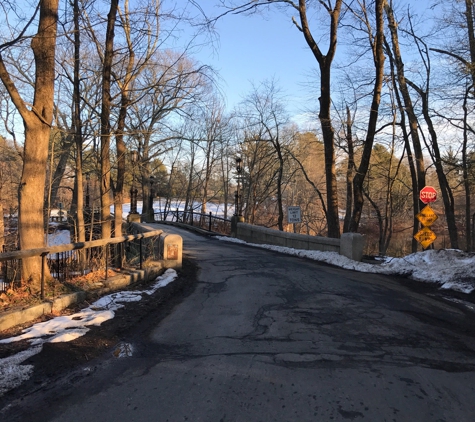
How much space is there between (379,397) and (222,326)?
2.66 metres

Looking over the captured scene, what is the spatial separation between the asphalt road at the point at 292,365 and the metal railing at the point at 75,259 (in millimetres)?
2029

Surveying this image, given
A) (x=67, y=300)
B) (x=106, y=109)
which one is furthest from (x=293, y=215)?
(x=67, y=300)

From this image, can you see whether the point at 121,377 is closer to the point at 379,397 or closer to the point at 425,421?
the point at 379,397

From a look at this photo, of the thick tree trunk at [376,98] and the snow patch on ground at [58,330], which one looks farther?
the thick tree trunk at [376,98]

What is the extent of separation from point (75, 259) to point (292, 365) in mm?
7840

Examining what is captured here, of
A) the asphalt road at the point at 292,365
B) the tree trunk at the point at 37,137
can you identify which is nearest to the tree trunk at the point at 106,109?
the tree trunk at the point at 37,137

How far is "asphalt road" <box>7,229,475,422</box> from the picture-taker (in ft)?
10.5

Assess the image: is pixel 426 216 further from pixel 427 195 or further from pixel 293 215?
pixel 293 215

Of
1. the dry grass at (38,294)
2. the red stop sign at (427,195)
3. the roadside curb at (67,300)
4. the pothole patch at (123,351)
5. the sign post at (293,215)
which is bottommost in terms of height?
the pothole patch at (123,351)

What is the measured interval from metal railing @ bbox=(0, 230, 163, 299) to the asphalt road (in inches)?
79.9

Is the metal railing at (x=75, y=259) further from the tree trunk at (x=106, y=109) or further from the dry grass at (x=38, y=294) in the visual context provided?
the tree trunk at (x=106, y=109)

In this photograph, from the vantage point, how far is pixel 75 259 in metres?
10.3

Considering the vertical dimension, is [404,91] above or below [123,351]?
above

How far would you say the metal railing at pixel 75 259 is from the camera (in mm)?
5859
